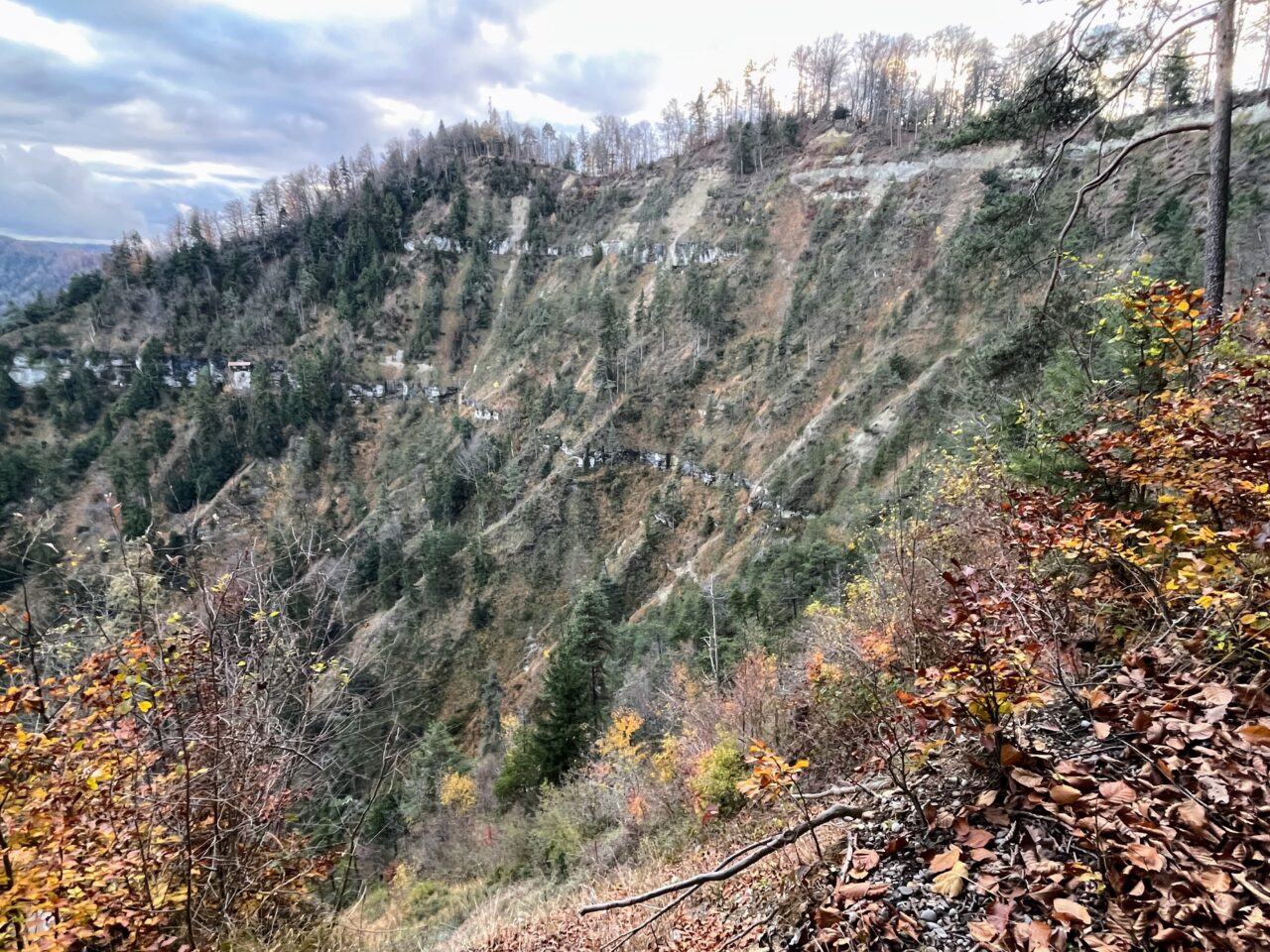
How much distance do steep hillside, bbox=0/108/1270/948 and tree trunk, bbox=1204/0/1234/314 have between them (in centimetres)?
47

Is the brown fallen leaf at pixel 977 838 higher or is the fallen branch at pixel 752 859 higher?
the brown fallen leaf at pixel 977 838

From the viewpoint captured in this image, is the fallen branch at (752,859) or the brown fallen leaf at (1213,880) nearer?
the brown fallen leaf at (1213,880)

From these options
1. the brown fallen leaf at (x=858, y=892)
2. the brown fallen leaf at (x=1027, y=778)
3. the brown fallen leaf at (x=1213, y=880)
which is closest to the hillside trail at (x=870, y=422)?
the brown fallen leaf at (x=1027, y=778)

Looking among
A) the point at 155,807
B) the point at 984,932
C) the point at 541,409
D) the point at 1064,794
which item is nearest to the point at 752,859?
the point at 984,932

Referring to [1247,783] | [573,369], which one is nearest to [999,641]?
[1247,783]

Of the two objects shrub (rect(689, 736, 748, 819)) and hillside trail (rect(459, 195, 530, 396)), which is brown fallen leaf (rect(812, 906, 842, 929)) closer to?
shrub (rect(689, 736, 748, 819))

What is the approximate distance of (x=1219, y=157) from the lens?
7.12 m

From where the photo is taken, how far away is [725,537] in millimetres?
48750

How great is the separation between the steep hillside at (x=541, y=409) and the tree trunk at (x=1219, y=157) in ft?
1.53

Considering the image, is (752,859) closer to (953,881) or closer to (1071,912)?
(953,881)

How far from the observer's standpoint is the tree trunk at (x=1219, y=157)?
21.4 feet

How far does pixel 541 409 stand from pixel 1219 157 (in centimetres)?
7028

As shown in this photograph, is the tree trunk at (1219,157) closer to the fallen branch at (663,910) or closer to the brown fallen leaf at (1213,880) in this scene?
the brown fallen leaf at (1213,880)

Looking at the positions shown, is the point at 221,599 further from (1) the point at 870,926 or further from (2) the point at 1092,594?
(2) the point at 1092,594
